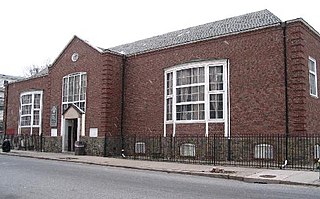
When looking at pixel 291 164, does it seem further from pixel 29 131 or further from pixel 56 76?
pixel 29 131

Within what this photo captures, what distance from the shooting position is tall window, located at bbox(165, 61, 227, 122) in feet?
72.7

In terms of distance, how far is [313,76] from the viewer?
21.5m

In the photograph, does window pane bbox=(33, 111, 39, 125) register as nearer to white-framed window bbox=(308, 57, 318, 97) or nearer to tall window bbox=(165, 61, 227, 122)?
tall window bbox=(165, 61, 227, 122)

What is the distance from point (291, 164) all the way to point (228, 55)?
7596mm

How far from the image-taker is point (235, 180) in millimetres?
14211

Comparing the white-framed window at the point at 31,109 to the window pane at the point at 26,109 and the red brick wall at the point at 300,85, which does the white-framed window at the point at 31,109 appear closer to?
the window pane at the point at 26,109

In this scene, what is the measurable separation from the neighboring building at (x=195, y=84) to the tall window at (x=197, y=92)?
62 mm

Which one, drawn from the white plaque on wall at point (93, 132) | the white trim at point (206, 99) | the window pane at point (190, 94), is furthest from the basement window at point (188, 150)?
the white plaque on wall at point (93, 132)

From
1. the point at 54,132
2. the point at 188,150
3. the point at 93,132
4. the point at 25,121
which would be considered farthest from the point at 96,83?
the point at 25,121

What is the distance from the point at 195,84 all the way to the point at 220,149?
4547 mm

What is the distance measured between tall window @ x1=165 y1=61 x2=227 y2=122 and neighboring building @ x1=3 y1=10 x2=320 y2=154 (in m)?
0.06

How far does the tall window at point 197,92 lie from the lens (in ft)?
72.7

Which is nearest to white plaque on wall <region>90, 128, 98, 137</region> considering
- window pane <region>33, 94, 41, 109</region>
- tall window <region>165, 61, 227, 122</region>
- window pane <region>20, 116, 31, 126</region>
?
tall window <region>165, 61, 227, 122</region>

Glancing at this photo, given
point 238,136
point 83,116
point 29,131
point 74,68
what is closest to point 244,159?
point 238,136
